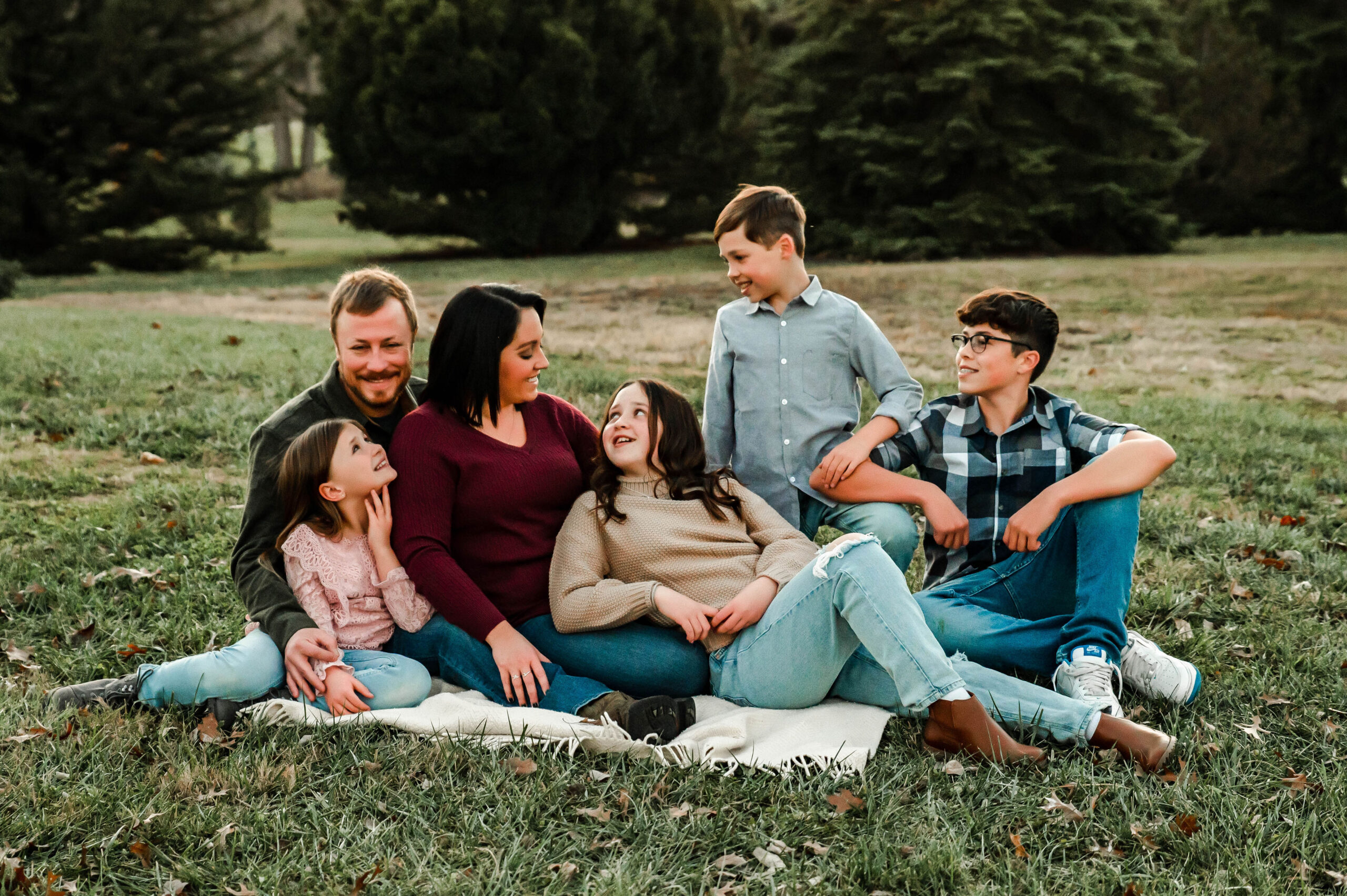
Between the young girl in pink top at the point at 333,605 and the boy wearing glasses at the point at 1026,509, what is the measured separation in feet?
4.95

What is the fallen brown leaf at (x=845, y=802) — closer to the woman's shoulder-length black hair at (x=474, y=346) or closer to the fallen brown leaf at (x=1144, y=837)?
the fallen brown leaf at (x=1144, y=837)

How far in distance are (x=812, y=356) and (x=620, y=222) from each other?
22162 millimetres

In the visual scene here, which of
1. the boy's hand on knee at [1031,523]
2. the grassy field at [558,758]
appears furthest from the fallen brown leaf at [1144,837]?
the boy's hand on knee at [1031,523]

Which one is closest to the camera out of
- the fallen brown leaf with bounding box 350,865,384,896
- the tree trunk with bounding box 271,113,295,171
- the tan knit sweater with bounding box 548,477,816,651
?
the fallen brown leaf with bounding box 350,865,384,896

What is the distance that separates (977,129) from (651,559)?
64.7 feet

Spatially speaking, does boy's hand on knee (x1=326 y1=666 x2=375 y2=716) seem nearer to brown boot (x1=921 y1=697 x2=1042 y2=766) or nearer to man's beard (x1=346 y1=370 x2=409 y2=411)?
man's beard (x1=346 y1=370 x2=409 y2=411)

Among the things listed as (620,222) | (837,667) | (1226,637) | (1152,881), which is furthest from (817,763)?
(620,222)

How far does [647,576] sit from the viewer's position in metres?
3.49

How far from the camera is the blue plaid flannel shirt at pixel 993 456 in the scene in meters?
3.82

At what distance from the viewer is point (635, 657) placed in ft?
11.2

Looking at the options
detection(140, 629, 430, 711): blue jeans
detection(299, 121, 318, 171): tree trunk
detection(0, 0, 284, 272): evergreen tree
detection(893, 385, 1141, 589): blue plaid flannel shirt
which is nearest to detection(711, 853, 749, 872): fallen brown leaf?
detection(140, 629, 430, 711): blue jeans

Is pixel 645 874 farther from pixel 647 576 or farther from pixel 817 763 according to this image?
pixel 647 576

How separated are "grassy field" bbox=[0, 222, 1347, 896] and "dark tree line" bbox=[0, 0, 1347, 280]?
13349mm

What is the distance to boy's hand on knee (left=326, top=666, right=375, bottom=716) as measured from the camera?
129 inches
